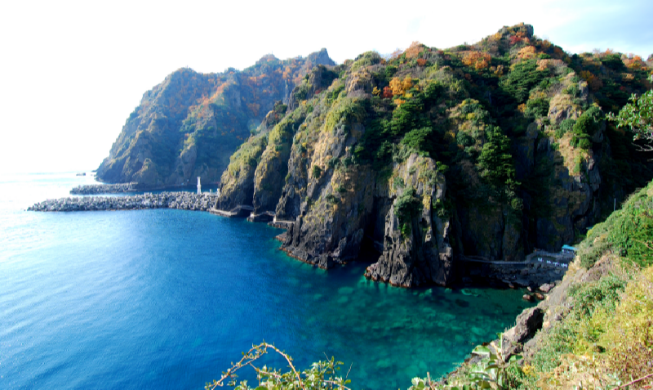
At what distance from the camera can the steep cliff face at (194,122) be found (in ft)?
392

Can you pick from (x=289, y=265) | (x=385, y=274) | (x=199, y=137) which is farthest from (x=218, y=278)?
(x=199, y=137)

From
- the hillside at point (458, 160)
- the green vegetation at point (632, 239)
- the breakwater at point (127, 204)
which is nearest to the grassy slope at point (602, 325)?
the green vegetation at point (632, 239)

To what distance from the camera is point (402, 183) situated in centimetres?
3659

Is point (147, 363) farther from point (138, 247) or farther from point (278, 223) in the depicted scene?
point (278, 223)

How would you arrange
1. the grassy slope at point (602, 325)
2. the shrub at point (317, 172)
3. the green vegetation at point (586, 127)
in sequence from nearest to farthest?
the grassy slope at point (602, 325), the green vegetation at point (586, 127), the shrub at point (317, 172)

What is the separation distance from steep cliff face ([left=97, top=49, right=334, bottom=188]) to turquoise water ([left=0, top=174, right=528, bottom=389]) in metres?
79.2

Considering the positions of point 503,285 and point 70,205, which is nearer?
point 503,285

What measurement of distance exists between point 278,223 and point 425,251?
31381 millimetres

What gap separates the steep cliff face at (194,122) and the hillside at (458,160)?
83370 millimetres

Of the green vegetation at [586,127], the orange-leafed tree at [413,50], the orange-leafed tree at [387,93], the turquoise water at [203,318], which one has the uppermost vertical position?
the orange-leafed tree at [413,50]

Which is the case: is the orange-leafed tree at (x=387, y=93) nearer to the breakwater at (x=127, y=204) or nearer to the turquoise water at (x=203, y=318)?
the turquoise water at (x=203, y=318)

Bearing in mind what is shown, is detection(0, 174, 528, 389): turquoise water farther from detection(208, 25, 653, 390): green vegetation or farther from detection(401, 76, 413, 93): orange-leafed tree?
detection(401, 76, 413, 93): orange-leafed tree

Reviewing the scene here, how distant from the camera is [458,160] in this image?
37.3 m

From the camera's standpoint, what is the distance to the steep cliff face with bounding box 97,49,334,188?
119m
